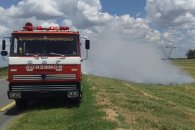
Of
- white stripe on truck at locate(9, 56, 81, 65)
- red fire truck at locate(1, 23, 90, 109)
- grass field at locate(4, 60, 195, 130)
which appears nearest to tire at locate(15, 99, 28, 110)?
grass field at locate(4, 60, 195, 130)

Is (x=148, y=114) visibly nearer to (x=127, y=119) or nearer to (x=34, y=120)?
(x=127, y=119)

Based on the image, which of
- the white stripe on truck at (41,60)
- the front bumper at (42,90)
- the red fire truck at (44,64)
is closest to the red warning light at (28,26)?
the red fire truck at (44,64)

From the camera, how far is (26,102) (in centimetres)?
1773

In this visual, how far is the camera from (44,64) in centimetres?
1603

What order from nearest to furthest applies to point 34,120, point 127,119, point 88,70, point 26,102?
point 127,119 < point 34,120 < point 26,102 < point 88,70

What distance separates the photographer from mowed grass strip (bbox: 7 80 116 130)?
40.3 feet

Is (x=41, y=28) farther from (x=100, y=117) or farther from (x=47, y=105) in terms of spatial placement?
(x=100, y=117)

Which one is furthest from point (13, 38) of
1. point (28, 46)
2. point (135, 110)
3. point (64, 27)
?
point (135, 110)

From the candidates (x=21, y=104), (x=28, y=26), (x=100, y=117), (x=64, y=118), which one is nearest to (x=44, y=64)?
(x=28, y=26)

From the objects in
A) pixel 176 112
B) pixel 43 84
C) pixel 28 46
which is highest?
pixel 28 46

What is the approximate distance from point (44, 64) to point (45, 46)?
31.2 inches

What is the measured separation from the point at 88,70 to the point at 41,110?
47.0 metres

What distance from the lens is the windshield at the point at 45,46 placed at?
16.4 meters

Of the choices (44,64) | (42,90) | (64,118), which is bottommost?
(64,118)
